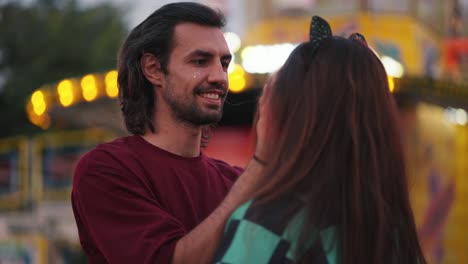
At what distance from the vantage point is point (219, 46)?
3373 mm

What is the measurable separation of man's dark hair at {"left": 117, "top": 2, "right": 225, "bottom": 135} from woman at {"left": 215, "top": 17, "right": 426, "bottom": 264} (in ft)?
2.69

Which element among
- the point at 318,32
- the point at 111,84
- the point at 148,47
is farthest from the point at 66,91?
the point at 318,32

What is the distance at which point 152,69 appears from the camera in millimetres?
3426

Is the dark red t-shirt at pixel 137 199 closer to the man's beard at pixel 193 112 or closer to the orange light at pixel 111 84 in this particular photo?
the man's beard at pixel 193 112

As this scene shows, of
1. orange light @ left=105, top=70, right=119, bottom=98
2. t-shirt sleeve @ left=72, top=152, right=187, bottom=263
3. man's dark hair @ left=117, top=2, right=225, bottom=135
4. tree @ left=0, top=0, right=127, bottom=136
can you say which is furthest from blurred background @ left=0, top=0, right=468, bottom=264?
tree @ left=0, top=0, right=127, bottom=136

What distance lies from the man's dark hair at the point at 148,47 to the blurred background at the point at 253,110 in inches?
401

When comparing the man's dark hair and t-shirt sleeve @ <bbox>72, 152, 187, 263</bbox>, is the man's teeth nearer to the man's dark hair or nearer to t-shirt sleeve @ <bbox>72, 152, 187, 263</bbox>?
the man's dark hair

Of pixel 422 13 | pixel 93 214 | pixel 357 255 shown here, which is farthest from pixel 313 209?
pixel 422 13

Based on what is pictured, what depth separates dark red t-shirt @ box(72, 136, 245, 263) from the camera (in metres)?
2.86

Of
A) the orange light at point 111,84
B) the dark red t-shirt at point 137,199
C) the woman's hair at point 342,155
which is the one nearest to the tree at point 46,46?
the orange light at point 111,84

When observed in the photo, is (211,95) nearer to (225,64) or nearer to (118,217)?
(225,64)

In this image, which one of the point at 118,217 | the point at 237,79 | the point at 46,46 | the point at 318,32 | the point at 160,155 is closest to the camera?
the point at 318,32

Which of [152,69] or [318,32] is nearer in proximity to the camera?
[318,32]

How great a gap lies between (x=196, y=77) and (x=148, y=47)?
0.23m
